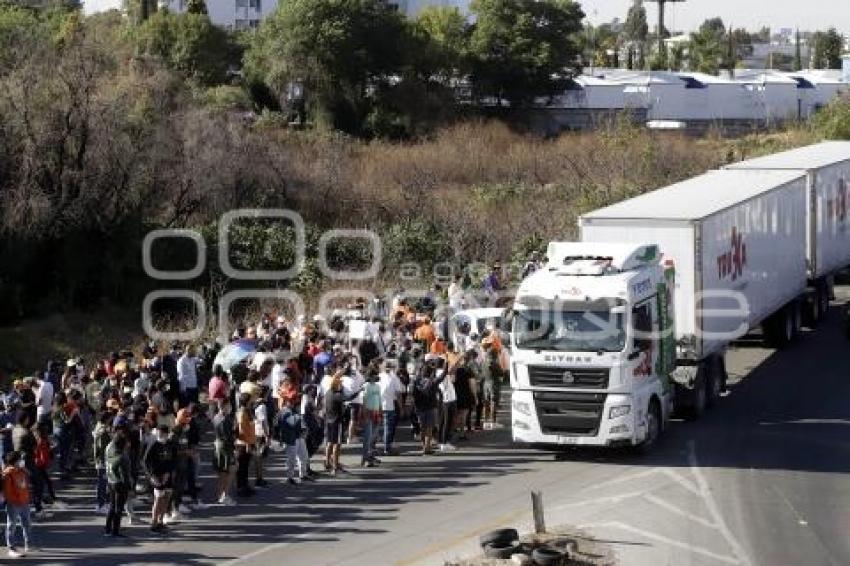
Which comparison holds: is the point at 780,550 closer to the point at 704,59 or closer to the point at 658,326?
the point at 658,326

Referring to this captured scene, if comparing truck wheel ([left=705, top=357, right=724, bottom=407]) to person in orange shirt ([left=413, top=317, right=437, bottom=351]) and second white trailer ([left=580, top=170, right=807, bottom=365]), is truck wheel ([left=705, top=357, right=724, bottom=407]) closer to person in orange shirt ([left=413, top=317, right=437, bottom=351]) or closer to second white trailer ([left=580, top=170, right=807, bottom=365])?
second white trailer ([left=580, top=170, right=807, bottom=365])

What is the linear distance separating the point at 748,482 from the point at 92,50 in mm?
27618

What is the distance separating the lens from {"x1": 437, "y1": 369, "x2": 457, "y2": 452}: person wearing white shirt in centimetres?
2206

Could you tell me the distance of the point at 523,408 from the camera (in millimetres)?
21016

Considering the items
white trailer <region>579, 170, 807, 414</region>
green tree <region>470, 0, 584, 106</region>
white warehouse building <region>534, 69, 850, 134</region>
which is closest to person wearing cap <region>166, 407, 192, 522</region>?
white trailer <region>579, 170, 807, 414</region>

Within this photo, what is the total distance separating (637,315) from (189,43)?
167ft

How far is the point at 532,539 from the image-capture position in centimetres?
1652

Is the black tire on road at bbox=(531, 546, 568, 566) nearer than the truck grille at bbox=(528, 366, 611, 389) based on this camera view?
Yes

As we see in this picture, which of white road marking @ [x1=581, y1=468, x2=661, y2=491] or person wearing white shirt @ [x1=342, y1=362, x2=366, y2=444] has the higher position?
person wearing white shirt @ [x1=342, y1=362, x2=366, y2=444]

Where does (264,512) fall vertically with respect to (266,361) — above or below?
below

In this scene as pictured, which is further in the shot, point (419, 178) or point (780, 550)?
point (419, 178)

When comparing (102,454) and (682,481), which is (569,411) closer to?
(682,481)

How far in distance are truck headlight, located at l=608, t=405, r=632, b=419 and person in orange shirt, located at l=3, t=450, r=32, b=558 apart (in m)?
8.79

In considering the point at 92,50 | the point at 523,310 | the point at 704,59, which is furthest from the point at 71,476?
the point at 704,59
